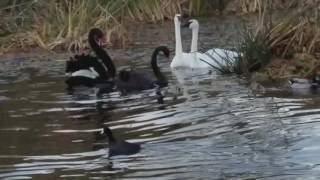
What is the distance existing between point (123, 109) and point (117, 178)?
416cm

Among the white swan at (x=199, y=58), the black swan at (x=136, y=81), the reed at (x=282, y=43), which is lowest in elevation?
the black swan at (x=136, y=81)

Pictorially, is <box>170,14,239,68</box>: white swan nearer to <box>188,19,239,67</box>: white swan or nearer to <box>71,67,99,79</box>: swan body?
<box>188,19,239,67</box>: white swan

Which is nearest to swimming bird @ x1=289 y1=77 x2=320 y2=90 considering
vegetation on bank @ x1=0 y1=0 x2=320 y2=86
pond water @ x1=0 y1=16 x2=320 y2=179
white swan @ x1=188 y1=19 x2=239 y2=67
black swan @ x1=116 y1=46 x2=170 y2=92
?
pond water @ x1=0 y1=16 x2=320 y2=179

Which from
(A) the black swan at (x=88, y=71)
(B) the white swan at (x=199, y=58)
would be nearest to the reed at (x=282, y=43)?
(B) the white swan at (x=199, y=58)

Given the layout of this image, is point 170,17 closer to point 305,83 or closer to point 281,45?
point 281,45

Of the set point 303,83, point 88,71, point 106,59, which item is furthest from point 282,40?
point 88,71

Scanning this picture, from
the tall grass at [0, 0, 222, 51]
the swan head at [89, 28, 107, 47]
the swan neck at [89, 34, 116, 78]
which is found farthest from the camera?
the tall grass at [0, 0, 222, 51]

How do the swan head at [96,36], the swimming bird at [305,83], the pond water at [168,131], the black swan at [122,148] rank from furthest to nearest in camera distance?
the swan head at [96,36], the swimming bird at [305,83], the black swan at [122,148], the pond water at [168,131]

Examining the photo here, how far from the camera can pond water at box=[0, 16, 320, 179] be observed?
26.7 feet

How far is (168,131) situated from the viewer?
32.9ft

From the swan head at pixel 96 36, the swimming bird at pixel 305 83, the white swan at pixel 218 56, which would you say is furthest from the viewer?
the swan head at pixel 96 36

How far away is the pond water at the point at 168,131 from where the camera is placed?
8.14m

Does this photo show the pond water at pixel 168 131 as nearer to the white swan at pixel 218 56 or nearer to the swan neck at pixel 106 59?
the white swan at pixel 218 56

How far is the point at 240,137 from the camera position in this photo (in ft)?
30.7
